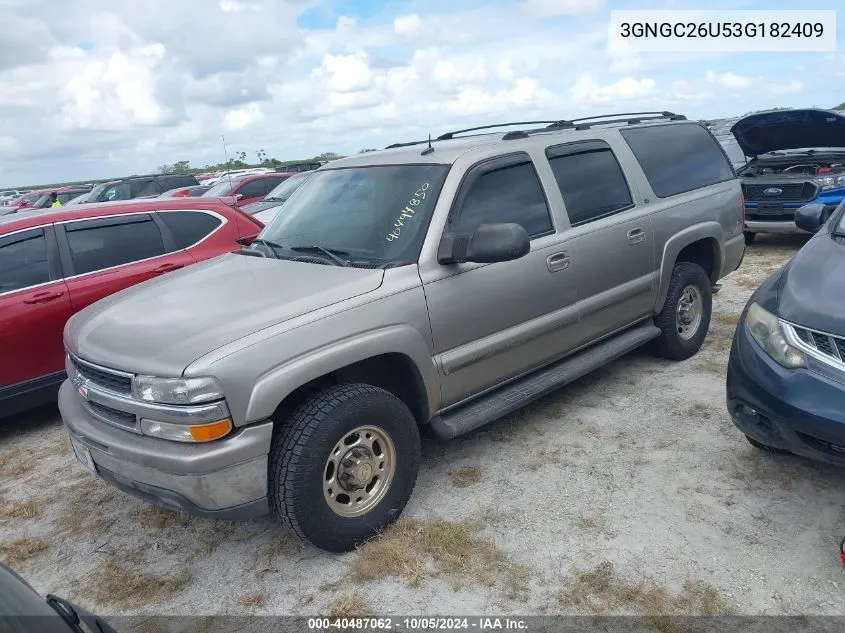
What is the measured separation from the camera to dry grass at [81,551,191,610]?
3076mm

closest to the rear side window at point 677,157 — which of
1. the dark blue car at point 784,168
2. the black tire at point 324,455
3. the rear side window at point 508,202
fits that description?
the rear side window at point 508,202

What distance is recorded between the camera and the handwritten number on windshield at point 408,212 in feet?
12.0

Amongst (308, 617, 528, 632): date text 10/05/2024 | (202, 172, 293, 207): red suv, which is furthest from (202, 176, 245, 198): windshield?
(308, 617, 528, 632): date text 10/05/2024

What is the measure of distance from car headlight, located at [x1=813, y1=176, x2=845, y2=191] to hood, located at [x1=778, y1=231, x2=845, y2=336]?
593 centimetres

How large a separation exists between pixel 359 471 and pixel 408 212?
140cm

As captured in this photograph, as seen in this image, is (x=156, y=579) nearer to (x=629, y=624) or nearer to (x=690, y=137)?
(x=629, y=624)

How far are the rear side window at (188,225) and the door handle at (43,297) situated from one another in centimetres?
108

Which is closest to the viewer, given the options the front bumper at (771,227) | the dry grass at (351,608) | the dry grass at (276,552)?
the dry grass at (351,608)

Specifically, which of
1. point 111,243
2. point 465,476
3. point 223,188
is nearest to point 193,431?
point 465,476

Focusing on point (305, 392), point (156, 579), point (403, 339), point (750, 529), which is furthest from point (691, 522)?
point (156, 579)

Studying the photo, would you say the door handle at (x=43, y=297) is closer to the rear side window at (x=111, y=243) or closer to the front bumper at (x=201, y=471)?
the rear side window at (x=111, y=243)

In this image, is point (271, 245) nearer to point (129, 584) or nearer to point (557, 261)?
point (557, 261)

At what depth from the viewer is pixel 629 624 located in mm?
2648

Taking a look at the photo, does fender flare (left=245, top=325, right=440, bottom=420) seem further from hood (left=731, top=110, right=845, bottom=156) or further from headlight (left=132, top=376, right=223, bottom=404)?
hood (left=731, top=110, right=845, bottom=156)
